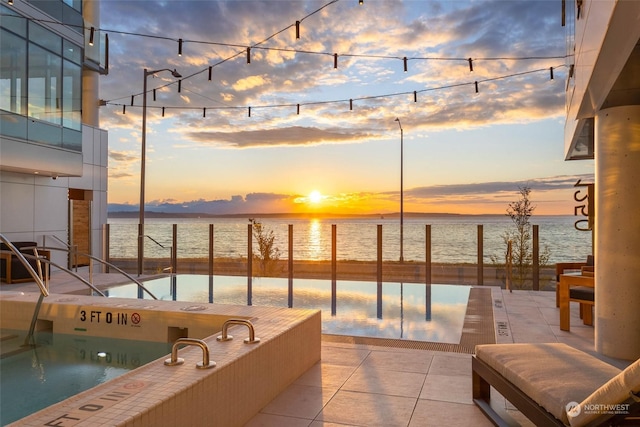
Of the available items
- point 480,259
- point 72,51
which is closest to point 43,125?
point 72,51

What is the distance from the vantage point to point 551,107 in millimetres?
11672

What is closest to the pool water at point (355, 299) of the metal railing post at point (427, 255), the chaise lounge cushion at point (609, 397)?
the metal railing post at point (427, 255)

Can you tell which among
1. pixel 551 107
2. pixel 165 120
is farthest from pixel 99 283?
pixel 551 107

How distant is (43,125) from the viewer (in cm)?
970

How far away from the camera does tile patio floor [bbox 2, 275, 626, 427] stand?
9.16 feet

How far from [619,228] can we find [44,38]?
10.8 metres

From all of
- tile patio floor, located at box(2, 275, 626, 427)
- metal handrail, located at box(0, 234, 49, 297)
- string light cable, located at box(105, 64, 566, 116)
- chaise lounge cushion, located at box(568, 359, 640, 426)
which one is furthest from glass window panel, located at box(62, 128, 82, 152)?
chaise lounge cushion, located at box(568, 359, 640, 426)

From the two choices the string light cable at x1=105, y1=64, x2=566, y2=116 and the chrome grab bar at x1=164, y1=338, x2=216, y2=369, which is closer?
the chrome grab bar at x1=164, y1=338, x2=216, y2=369

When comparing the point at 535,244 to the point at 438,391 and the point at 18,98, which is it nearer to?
the point at 438,391

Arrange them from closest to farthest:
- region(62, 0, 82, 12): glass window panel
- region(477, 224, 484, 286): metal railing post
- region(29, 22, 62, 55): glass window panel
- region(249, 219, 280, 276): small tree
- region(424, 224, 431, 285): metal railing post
A: region(477, 224, 484, 286): metal railing post, region(424, 224, 431, 285): metal railing post, region(29, 22, 62, 55): glass window panel, region(62, 0, 82, 12): glass window panel, region(249, 219, 280, 276): small tree

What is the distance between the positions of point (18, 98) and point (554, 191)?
64.0 ft

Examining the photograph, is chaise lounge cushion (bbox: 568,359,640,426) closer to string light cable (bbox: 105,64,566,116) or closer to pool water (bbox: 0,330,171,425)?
pool water (bbox: 0,330,171,425)

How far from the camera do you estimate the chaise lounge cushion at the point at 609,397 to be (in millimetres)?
1726

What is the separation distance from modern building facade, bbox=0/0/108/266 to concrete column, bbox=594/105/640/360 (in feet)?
25.4
